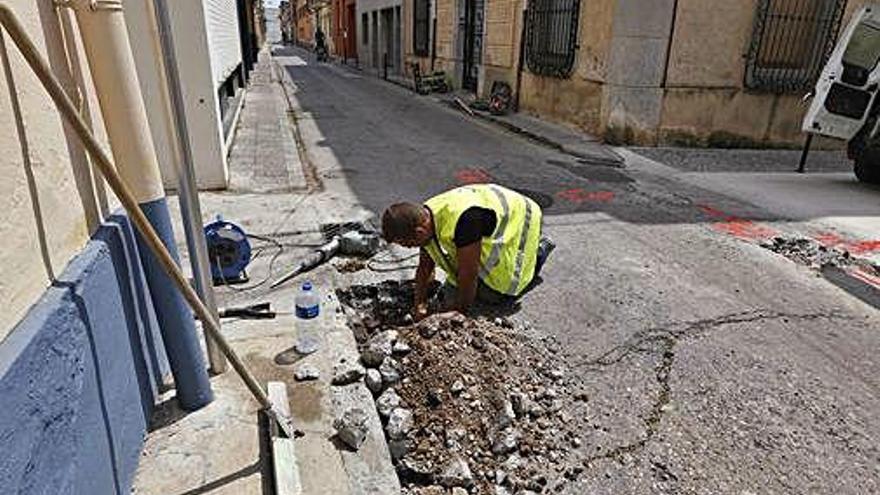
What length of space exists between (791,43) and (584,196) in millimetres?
5662

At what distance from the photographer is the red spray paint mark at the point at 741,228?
5.68 metres

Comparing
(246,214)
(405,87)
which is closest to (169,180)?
(246,214)

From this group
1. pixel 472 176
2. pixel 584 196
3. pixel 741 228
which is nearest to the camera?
pixel 741 228

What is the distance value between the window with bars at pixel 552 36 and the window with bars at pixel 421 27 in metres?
8.33

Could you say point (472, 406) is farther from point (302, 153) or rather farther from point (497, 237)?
point (302, 153)

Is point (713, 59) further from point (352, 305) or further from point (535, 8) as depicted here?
point (352, 305)

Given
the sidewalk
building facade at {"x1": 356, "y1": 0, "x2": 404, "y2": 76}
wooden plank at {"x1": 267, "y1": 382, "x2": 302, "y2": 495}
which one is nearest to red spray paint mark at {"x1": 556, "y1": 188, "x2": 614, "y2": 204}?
the sidewalk

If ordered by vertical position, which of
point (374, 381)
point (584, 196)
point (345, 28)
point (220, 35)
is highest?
point (345, 28)

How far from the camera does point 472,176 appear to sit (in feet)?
25.4

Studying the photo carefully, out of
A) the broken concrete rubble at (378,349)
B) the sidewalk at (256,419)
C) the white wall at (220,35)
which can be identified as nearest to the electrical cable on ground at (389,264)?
the sidewalk at (256,419)

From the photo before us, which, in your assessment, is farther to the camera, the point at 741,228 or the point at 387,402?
the point at 741,228

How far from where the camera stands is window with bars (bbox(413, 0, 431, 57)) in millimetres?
19978

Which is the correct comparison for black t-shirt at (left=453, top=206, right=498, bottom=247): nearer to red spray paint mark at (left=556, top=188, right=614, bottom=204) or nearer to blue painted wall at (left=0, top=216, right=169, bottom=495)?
blue painted wall at (left=0, top=216, right=169, bottom=495)

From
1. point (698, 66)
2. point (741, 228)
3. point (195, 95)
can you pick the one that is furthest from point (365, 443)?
point (698, 66)
